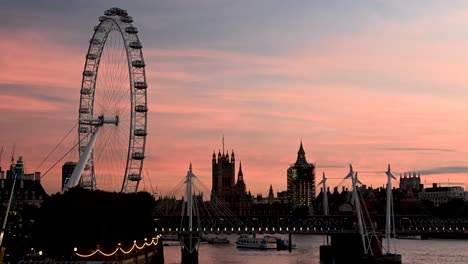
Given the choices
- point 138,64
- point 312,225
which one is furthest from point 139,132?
point 312,225

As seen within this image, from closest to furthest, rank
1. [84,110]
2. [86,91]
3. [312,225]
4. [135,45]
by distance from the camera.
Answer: [135,45] < [84,110] < [86,91] < [312,225]

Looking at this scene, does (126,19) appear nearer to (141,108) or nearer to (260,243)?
(141,108)

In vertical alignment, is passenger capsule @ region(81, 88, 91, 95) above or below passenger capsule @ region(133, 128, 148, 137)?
above

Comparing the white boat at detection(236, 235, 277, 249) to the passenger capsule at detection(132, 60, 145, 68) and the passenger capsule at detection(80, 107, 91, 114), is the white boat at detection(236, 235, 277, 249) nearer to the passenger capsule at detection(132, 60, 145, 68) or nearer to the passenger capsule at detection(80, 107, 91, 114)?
the passenger capsule at detection(80, 107, 91, 114)

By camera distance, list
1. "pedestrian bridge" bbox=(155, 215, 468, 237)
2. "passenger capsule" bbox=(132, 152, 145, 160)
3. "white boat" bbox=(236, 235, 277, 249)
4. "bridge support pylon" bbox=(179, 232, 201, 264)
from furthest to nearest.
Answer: "white boat" bbox=(236, 235, 277, 249), "pedestrian bridge" bbox=(155, 215, 468, 237), "bridge support pylon" bbox=(179, 232, 201, 264), "passenger capsule" bbox=(132, 152, 145, 160)

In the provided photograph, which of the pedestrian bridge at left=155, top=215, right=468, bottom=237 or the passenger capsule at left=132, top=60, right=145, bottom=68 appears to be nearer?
the passenger capsule at left=132, top=60, right=145, bottom=68

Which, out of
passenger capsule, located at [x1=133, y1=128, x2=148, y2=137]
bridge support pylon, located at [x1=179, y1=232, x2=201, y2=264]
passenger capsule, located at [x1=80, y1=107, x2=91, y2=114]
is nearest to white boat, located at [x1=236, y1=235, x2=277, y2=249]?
bridge support pylon, located at [x1=179, y1=232, x2=201, y2=264]

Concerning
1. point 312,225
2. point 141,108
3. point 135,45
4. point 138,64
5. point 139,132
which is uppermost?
point 135,45

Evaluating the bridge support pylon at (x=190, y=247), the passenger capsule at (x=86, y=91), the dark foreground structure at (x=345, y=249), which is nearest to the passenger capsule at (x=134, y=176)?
the passenger capsule at (x=86, y=91)

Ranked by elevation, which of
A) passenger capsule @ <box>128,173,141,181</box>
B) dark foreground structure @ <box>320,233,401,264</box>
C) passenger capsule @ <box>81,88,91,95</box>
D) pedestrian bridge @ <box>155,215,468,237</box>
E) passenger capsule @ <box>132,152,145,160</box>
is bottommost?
dark foreground structure @ <box>320,233,401,264</box>

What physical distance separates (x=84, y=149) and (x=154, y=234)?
14932 millimetres

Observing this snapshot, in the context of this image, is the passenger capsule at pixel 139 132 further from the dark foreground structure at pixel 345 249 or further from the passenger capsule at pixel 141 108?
the dark foreground structure at pixel 345 249

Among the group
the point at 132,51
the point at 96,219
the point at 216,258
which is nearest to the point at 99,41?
the point at 132,51

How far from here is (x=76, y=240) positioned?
57719 mm
